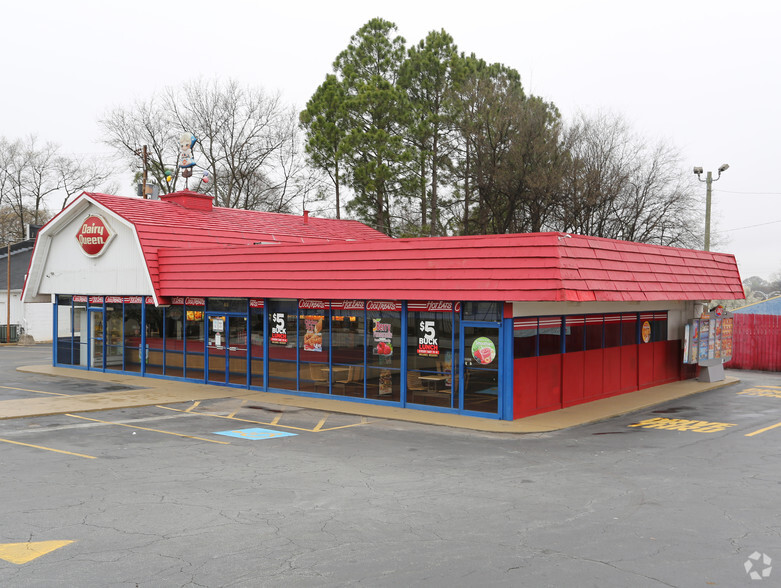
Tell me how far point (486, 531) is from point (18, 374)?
74.2ft

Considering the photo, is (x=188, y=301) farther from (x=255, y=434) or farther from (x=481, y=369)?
(x=481, y=369)

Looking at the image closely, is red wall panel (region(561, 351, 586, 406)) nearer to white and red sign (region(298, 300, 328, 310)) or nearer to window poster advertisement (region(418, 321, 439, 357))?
window poster advertisement (region(418, 321, 439, 357))

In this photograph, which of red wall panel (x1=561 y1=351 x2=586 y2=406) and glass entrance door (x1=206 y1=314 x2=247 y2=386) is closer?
red wall panel (x1=561 y1=351 x2=586 y2=406)

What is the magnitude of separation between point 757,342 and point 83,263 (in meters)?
26.3

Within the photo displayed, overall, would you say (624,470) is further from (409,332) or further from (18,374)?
(18,374)

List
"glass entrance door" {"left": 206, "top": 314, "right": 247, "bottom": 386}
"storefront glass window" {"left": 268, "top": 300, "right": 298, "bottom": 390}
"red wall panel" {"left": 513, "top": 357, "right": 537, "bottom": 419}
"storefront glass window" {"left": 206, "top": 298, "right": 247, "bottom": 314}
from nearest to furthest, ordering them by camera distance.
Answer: "red wall panel" {"left": 513, "top": 357, "right": 537, "bottom": 419} < "storefront glass window" {"left": 268, "top": 300, "right": 298, "bottom": 390} < "storefront glass window" {"left": 206, "top": 298, "right": 247, "bottom": 314} < "glass entrance door" {"left": 206, "top": 314, "right": 247, "bottom": 386}

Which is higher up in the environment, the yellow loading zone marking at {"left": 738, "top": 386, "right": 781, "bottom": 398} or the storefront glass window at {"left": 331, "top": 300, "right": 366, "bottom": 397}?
the storefront glass window at {"left": 331, "top": 300, "right": 366, "bottom": 397}

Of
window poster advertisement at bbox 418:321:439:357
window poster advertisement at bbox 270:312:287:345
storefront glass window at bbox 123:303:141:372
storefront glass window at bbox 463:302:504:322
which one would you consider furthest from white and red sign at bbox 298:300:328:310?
storefront glass window at bbox 123:303:141:372

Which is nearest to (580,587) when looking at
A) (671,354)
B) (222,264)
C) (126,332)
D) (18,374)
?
(222,264)

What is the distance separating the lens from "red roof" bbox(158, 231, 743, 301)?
15.3 metres

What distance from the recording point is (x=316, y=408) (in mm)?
17906

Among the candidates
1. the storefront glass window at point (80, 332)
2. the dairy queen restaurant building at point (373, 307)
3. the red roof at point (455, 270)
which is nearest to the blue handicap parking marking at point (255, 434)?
the dairy queen restaurant building at point (373, 307)

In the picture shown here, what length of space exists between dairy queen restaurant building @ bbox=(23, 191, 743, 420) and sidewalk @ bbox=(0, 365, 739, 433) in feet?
1.52

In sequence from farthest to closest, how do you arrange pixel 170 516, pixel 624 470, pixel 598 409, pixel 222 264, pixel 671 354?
pixel 671 354 < pixel 222 264 < pixel 598 409 < pixel 624 470 < pixel 170 516
